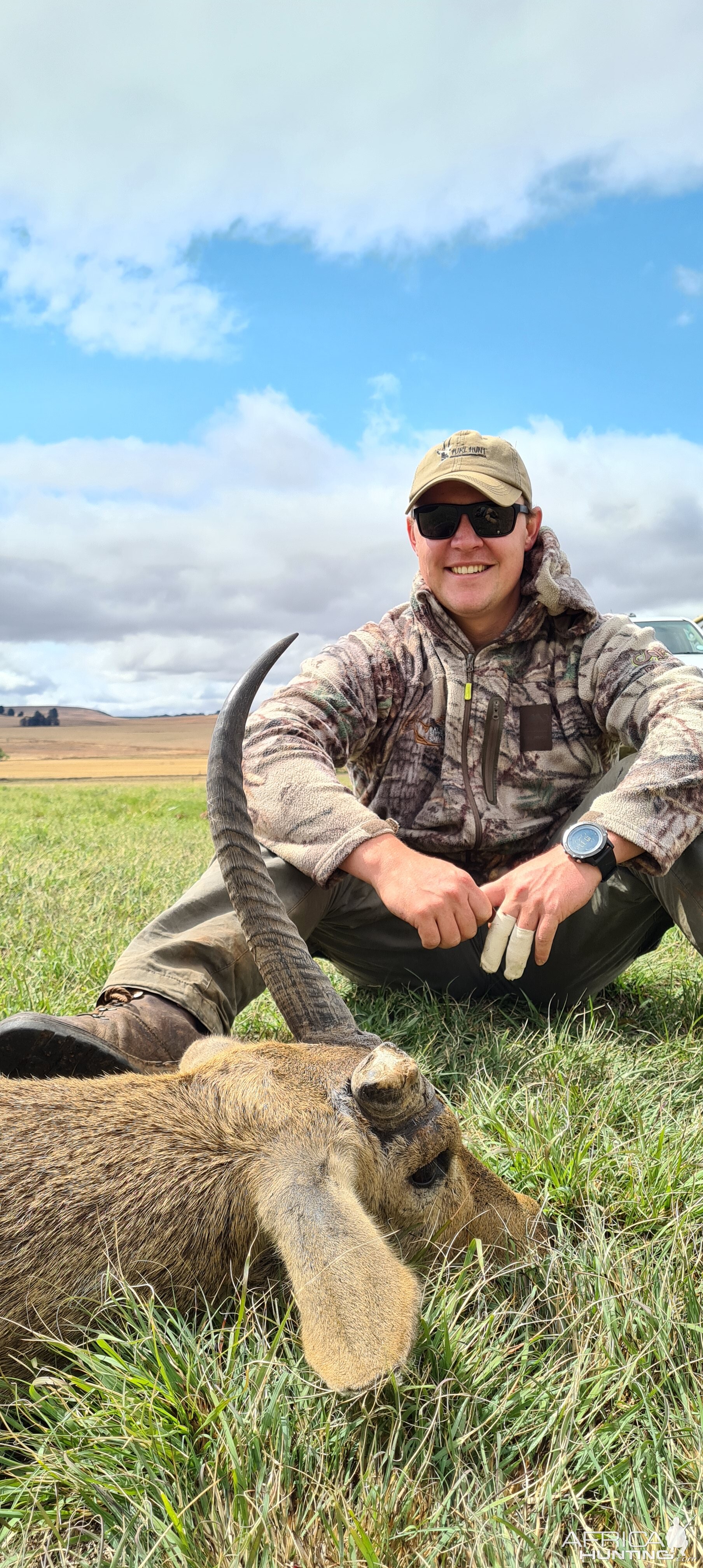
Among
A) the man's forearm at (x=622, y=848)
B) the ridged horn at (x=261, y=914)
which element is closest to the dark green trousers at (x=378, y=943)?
the man's forearm at (x=622, y=848)

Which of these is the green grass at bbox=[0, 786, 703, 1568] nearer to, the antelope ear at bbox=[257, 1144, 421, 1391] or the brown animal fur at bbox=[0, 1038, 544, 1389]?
the brown animal fur at bbox=[0, 1038, 544, 1389]

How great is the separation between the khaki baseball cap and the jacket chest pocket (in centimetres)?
97

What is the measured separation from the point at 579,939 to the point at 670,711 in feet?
3.74

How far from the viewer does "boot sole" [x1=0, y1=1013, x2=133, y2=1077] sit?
10.0ft

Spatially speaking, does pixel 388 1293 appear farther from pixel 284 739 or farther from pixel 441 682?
pixel 441 682

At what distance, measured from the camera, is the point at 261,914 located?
2.94 m

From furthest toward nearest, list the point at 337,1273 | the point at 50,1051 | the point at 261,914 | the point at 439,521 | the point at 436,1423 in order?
1. the point at 439,521
2. the point at 50,1051
3. the point at 261,914
4. the point at 436,1423
5. the point at 337,1273

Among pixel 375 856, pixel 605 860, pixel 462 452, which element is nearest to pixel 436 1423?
pixel 375 856

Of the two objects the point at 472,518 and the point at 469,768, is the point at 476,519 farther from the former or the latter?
the point at 469,768

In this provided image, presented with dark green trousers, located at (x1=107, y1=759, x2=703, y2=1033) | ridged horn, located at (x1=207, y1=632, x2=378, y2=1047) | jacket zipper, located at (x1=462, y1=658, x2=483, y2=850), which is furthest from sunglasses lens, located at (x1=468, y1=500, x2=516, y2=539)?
ridged horn, located at (x1=207, y1=632, x2=378, y2=1047)

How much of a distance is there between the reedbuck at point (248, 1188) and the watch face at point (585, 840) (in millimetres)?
1359

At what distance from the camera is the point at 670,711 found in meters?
4.13

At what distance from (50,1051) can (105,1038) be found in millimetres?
364

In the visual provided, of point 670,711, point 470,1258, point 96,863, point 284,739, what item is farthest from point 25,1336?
point 96,863
